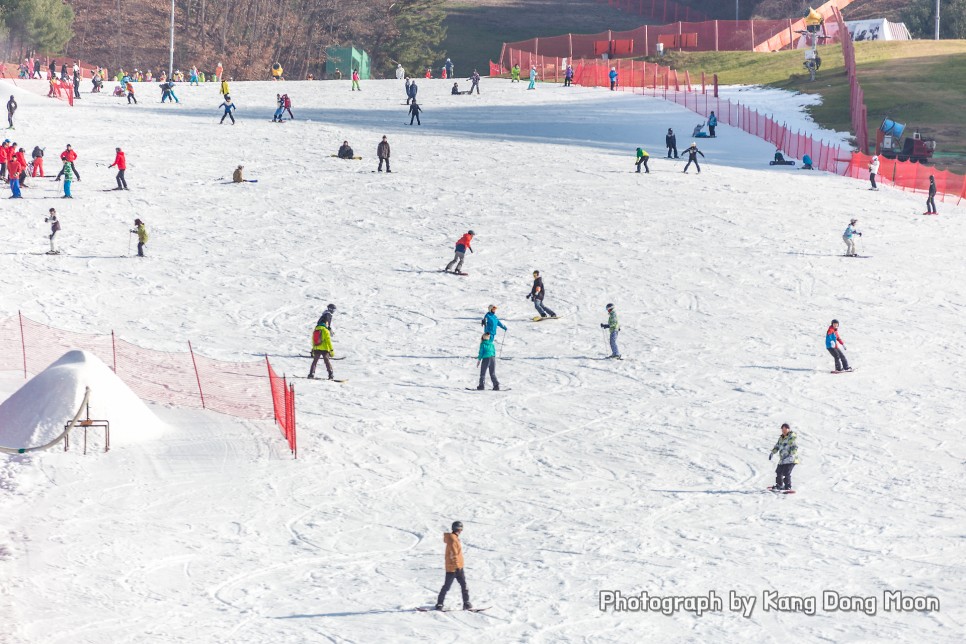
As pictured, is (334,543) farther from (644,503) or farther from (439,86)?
(439,86)

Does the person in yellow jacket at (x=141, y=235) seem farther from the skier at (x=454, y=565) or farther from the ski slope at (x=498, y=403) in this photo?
the skier at (x=454, y=565)

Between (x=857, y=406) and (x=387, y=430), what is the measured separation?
8085 millimetres

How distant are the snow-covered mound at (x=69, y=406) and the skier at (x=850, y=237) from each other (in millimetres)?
19004

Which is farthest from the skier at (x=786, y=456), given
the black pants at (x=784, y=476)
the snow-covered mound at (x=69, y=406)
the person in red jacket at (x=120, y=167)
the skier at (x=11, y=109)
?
the skier at (x=11, y=109)

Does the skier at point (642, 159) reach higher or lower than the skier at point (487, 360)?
higher

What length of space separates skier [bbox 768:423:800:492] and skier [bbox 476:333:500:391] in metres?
6.19

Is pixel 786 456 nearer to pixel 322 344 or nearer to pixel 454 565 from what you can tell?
pixel 454 565

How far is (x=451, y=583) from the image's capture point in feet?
45.8

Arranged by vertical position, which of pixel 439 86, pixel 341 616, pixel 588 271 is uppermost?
pixel 439 86

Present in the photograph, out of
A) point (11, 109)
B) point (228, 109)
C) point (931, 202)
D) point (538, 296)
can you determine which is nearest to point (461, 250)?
point (538, 296)

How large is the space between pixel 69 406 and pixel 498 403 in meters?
7.06

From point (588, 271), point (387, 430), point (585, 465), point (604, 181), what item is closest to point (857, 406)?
point (585, 465)

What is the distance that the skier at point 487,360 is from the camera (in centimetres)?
2275

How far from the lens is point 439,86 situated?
6575 centimetres
